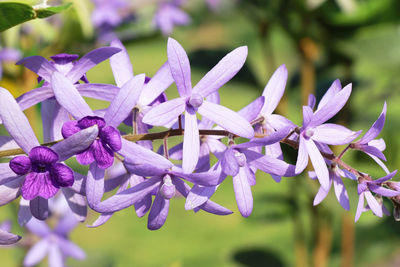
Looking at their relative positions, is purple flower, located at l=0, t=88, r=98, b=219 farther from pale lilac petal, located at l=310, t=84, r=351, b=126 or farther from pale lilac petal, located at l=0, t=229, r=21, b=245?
pale lilac petal, located at l=310, t=84, r=351, b=126

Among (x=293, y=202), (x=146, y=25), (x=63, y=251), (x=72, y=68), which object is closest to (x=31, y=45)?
(x=146, y=25)

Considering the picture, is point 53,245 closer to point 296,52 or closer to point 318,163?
point 318,163

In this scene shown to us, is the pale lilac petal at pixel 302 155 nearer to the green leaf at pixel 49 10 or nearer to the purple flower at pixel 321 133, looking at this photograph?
→ the purple flower at pixel 321 133

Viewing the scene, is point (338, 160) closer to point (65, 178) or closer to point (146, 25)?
point (65, 178)

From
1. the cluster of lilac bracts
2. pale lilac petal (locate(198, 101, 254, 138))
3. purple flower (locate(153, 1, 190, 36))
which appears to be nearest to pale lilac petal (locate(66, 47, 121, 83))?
the cluster of lilac bracts


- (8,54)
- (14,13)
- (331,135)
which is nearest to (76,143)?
(14,13)
